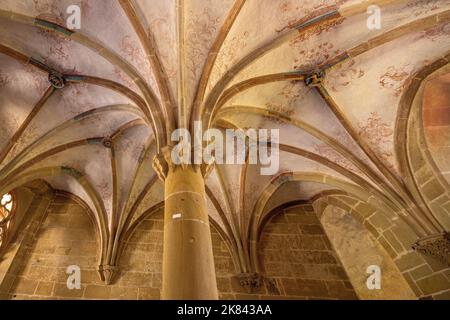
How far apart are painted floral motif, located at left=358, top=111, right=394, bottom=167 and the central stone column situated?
463cm

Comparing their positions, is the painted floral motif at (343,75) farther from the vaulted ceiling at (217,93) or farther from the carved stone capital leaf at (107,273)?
the carved stone capital leaf at (107,273)

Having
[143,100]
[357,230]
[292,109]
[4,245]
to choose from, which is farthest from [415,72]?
[4,245]

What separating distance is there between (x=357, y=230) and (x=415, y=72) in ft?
13.7

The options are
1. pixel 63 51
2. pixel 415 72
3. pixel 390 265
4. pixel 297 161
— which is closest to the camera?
pixel 63 51

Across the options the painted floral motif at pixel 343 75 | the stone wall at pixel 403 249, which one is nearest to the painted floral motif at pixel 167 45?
the painted floral motif at pixel 343 75

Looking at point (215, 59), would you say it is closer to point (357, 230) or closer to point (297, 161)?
point (297, 161)

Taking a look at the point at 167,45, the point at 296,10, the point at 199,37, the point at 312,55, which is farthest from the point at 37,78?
the point at 312,55

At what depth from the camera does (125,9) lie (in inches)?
174

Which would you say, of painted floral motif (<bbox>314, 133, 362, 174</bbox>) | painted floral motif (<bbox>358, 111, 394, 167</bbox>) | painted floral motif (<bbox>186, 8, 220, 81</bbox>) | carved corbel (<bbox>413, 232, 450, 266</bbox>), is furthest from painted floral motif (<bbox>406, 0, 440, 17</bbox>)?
carved corbel (<bbox>413, 232, 450, 266</bbox>)

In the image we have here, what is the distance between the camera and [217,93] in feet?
15.8

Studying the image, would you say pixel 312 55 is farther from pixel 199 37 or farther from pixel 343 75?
pixel 199 37

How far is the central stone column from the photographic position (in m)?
2.52

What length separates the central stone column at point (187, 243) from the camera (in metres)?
2.52

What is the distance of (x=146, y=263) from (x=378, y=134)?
6299mm
